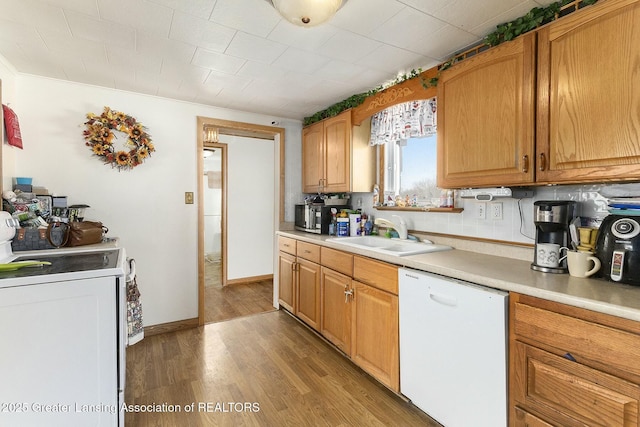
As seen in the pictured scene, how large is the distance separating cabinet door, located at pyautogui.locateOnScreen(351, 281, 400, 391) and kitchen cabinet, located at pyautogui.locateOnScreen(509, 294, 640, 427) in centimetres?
69

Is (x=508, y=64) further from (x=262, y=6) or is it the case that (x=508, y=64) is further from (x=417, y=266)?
(x=262, y=6)

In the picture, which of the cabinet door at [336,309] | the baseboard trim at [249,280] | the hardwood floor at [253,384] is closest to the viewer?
the hardwood floor at [253,384]

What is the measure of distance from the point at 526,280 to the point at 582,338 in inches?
11.6

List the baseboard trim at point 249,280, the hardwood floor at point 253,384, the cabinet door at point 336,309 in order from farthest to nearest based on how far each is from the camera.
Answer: the baseboard trim at point 249,280 < the cabinet door at point 336,309 < the hardwood floor at point 253,384

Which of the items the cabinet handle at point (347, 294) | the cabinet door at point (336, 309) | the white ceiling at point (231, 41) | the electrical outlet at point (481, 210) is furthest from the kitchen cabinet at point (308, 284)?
the white ceiling at point (231, 41)

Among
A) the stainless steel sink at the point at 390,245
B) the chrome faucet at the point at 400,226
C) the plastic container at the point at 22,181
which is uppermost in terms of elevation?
the plastic container at the point at 22,181

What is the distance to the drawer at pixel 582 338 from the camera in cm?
102

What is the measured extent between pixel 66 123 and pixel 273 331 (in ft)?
8.30

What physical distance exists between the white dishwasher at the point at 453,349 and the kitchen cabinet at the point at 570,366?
0.07 meters

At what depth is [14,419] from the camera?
4.14ft

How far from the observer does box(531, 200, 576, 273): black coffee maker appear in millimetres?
1476

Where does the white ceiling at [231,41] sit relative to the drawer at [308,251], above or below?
above

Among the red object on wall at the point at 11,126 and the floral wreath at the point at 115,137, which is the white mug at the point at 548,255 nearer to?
the floral wreath at the point at 115,137

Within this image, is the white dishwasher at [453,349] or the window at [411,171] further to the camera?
the window at [411,171]
